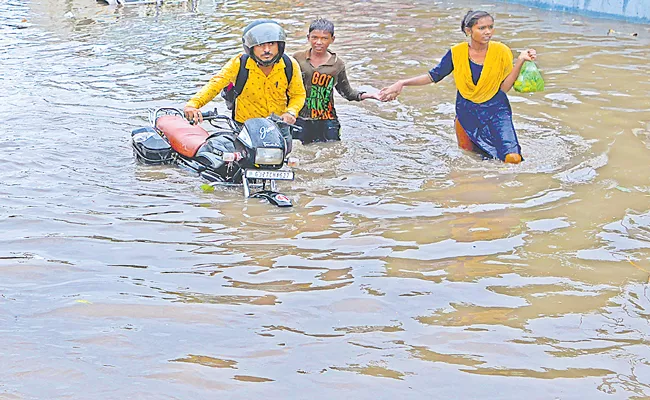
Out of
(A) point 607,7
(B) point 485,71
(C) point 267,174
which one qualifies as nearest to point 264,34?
(C) point 267,174

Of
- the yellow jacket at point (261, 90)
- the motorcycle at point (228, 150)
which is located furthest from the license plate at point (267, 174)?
the yellow jacket at point (261, 90)

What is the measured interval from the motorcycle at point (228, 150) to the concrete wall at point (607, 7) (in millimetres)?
11808

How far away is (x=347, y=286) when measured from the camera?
4.85m

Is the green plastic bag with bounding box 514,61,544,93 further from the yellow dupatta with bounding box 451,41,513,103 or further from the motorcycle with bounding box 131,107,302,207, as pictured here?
the motorcycle with bounding box 131,107,302,207

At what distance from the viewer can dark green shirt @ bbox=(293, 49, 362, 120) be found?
8352 mm

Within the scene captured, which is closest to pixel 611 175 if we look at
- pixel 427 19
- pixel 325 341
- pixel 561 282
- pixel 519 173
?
pixel 519 173

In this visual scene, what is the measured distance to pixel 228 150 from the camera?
7.24 m

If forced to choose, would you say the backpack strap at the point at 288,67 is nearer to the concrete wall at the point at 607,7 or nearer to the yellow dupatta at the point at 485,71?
the yellow dupatta at the point at 485,71

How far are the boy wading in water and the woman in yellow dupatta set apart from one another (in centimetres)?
58

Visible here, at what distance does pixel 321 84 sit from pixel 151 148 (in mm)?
1832

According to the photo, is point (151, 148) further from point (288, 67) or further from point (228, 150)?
point (288, 67)

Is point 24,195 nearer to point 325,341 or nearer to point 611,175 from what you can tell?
point 325,341

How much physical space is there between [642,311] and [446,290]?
3.40ft

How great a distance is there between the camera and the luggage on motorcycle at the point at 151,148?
768 centimetres
